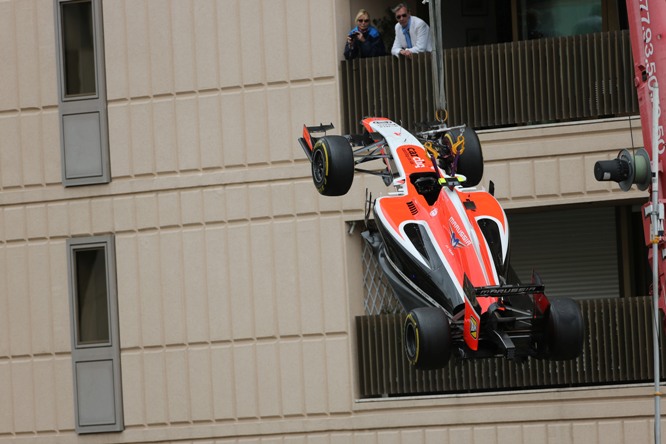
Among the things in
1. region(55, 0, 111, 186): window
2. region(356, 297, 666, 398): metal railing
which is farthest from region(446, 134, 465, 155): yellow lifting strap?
region(55, 0, 111, 186): window

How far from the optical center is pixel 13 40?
27375mm

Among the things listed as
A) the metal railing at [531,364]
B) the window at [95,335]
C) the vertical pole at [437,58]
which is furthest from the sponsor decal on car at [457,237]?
the window at [95,335]

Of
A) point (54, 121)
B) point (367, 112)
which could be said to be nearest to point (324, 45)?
point (367, 112)

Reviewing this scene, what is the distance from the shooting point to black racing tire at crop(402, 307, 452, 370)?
17.4m

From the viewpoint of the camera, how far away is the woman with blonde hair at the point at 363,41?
25.2 meters

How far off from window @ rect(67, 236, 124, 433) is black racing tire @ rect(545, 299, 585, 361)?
34.0 feet

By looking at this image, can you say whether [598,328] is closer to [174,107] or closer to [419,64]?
[419,64]

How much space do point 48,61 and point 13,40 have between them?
63 centimetres

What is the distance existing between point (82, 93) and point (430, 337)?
11298 millimetres

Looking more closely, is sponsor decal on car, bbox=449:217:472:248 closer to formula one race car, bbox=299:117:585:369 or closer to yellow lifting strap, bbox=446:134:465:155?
formula one race car, bbox=299:117:585:369

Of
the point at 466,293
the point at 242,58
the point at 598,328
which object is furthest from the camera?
the point at 242,58

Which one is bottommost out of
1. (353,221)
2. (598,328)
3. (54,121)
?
(598,328)

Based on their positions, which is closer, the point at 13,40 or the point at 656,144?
the point at 656,144

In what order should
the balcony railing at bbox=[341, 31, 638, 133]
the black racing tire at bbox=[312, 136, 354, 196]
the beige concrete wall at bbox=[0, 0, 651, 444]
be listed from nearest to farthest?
the black racing tire at bbox=[312, 136, 354, 196], the balcony railing at bbox=[341, 31, 638, 133], the beige concrete wall at bbox=[0, 0, 651, 444]
